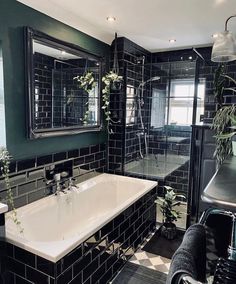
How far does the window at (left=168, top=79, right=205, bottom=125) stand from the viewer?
3.64 meters

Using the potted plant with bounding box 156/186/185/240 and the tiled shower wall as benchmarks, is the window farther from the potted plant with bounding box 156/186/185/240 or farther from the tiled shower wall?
the potted plant with bounding box 156/186/185/240

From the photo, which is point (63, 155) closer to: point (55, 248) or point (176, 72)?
point (55, 248)

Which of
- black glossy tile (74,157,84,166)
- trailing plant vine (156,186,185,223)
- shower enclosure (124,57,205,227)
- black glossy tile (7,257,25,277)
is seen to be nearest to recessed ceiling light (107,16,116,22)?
shower enclosure (124,57,205,227)

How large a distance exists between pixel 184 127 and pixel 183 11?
1812 millimetres

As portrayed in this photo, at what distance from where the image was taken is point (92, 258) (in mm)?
1822

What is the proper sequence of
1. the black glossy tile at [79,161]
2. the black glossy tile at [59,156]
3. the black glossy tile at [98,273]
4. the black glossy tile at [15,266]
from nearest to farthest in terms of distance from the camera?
the black glossy tile at [15,266] < the black glossy tile at [98,273] < the black glossy tile at [59,156] < the black glossy tile at [79,161]

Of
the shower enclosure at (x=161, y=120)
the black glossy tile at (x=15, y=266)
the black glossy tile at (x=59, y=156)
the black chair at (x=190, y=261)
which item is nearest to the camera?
the black chair at (x=190, y=261)

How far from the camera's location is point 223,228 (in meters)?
1.46

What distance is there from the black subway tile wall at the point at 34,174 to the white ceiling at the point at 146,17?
4.56 feet

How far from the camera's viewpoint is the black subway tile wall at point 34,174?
2.08 meters

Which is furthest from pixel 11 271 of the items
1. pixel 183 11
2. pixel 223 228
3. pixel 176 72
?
pixel 176 72

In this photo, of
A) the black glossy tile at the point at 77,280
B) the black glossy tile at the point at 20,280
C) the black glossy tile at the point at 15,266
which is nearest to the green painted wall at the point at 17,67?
the black glossy tile at the point at 15,266

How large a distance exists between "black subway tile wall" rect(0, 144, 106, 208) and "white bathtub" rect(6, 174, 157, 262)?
89 mm

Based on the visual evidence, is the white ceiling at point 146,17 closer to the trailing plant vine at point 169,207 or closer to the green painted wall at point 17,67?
the green painted wall at point 17,67
